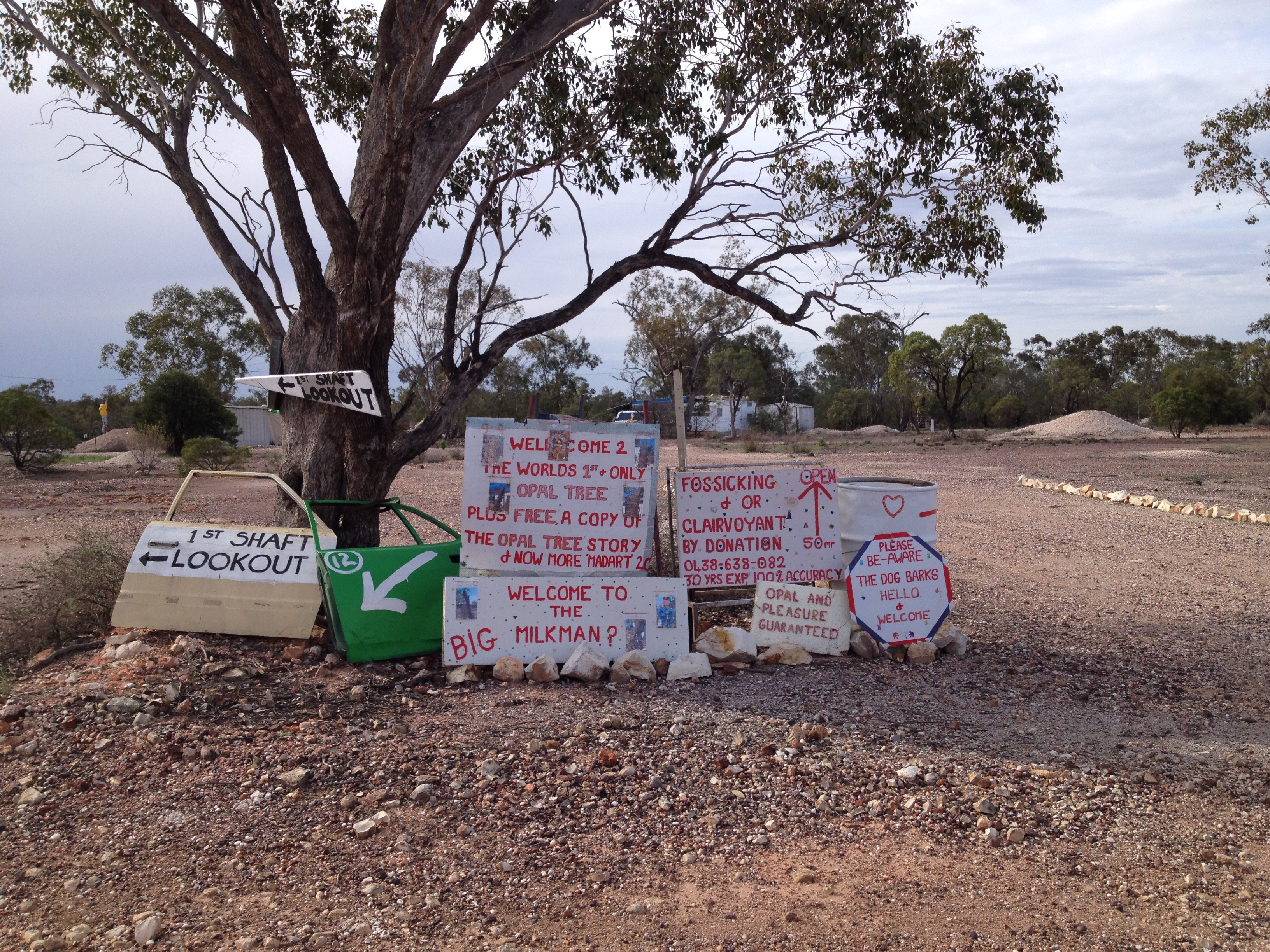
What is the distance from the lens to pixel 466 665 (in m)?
5.80

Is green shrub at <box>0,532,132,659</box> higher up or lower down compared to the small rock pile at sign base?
higher up

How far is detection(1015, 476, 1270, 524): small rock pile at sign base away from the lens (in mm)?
13508

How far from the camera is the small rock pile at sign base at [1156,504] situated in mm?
13508

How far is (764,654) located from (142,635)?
4.06m

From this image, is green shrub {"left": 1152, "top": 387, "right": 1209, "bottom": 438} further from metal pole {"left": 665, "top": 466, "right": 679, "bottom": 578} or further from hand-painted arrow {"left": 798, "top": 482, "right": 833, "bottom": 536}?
metal pole {"left": 665, "top": 466, "right": 679, "bottom": 578}

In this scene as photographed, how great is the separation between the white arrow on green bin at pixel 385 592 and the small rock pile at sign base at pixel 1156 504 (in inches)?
499

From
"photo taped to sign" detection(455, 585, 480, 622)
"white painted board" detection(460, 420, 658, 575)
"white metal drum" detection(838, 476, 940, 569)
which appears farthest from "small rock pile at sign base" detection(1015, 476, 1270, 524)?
"photo taped to sign" detection(455, 585, 480, 622)

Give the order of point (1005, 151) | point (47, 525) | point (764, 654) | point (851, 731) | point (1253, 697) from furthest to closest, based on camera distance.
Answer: point (47, 525)
point (1005, 151)
point (764, 654)
point (1253, 697)
point (851, 731)

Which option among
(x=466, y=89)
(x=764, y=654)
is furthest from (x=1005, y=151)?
(x=764, y=654)

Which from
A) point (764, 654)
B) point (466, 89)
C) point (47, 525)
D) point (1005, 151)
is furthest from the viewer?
point (47, 525)

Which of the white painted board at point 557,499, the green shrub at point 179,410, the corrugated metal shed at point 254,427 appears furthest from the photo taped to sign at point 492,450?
the corrugated metal shed at point 254,427

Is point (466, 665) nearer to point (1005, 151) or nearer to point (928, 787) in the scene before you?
point (928, 787)

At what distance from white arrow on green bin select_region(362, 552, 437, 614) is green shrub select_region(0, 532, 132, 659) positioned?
5.56 feet

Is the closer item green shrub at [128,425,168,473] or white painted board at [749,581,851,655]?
white painted board at [749,581,851,655]
